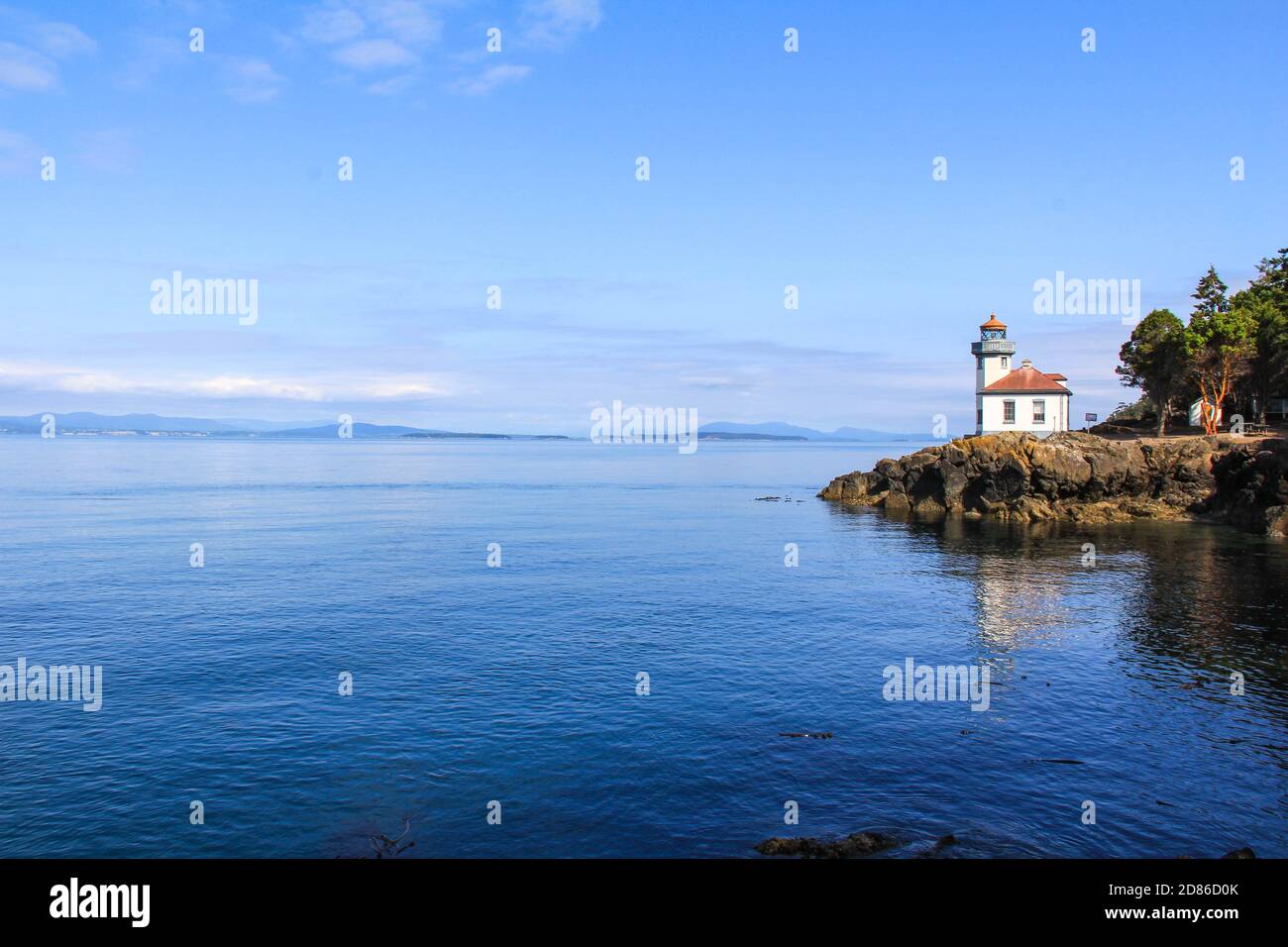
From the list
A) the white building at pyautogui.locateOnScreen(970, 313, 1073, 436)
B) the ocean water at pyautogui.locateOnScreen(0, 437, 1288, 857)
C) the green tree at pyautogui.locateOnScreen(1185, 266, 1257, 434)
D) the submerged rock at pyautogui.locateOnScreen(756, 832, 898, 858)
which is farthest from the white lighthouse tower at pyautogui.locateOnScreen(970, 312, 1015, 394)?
the submerged rock at pyautogui.locateOnScreen(756, 832, 898, 858)

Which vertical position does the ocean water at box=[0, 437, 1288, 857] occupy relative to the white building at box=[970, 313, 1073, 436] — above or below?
below

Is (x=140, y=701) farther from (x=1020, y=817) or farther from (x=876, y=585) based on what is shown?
(x=876, y=585)

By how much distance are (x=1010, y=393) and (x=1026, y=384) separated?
2.22 meters

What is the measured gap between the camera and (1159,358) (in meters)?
106

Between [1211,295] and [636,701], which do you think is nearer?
[636,701]

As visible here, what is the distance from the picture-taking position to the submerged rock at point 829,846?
2147 centimetres

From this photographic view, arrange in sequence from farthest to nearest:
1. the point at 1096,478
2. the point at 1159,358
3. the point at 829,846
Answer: the point at 1159,358
the point at 1096,478
the point at 829,846

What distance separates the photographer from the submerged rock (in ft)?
70.4

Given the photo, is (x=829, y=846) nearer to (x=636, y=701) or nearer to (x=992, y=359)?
(x=636, y=701)

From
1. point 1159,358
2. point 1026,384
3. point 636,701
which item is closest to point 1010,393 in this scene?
point 1026,384

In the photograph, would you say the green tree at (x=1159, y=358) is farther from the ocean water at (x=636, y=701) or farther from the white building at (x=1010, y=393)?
the ocean water at (x=636, y=701)

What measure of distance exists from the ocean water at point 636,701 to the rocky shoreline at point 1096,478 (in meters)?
18.2

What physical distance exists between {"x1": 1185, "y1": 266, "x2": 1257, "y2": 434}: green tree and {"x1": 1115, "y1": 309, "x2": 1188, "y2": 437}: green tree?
1.71m

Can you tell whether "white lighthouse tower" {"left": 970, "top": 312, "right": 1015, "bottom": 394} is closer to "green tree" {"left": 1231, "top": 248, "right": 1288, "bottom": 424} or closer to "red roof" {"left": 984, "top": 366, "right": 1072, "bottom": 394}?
"red roof" {"left": 984, "top": 366, "right": 1072, "bottom": 394}
